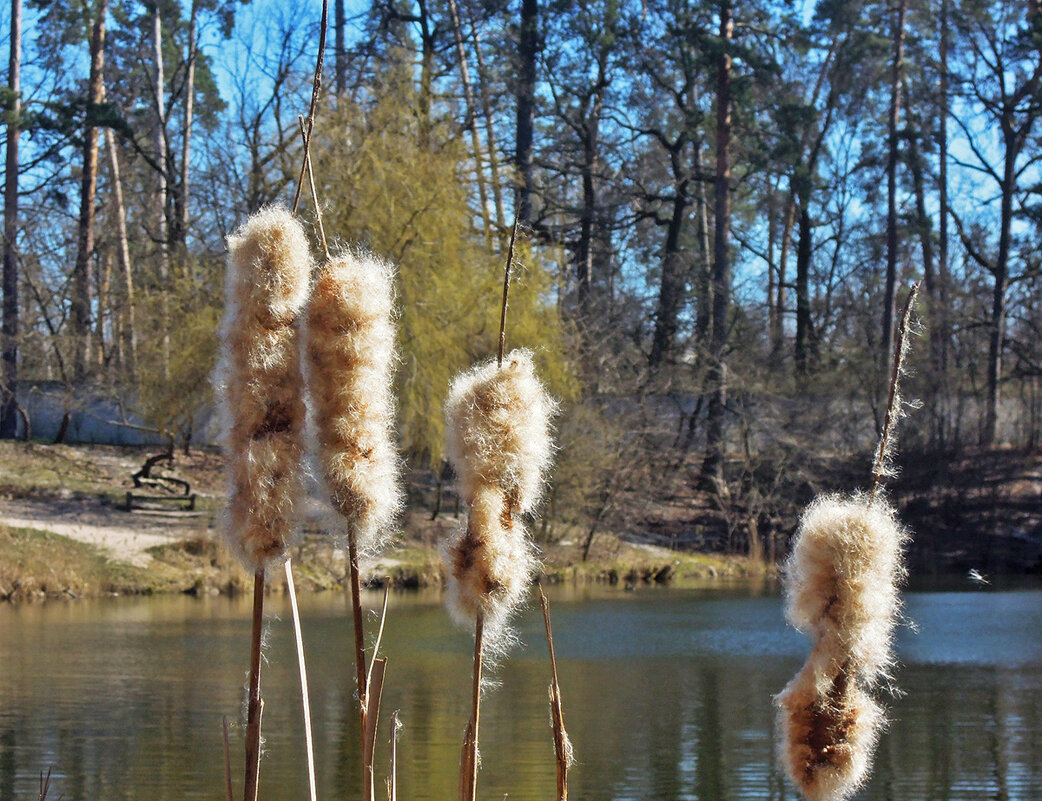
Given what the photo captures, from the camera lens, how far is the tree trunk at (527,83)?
27.3 metres

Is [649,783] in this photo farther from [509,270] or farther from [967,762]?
[509,270]

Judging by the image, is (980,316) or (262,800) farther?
(980,316)

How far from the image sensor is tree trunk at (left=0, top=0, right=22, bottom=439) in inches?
1055

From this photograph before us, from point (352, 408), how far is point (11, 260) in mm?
27084

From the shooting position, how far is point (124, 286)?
30500mm

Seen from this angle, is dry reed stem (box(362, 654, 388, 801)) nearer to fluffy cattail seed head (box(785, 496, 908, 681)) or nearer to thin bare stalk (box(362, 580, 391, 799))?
thin bare stalk (box(362, 580, 391, 799))

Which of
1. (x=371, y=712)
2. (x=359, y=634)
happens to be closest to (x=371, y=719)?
(x=371, y=712)

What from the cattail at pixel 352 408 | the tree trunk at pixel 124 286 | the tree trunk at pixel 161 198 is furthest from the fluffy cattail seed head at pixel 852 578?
the tree trunk at pixel 124 286

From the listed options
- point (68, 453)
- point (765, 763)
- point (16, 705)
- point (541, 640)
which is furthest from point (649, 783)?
point (68, 453)

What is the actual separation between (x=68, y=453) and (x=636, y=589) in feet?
38.2

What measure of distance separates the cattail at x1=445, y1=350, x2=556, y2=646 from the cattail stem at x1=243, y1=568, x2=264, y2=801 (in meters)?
0.38

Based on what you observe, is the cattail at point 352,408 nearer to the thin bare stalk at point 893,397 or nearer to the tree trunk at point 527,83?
the thin bare stalk at point 893,397

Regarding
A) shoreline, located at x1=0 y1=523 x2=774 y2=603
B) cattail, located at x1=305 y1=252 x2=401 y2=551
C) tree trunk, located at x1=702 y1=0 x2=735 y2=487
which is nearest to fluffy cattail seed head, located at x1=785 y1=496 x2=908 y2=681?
cattail, located at x1=305 y1=252 x2=401 y2=551

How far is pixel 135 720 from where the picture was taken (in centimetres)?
1084
